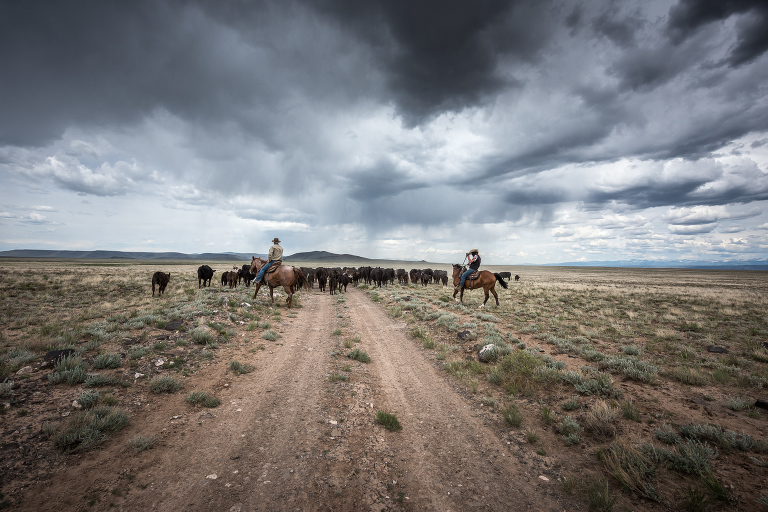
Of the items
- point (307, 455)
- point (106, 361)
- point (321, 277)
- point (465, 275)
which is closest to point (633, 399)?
point (307, 455)

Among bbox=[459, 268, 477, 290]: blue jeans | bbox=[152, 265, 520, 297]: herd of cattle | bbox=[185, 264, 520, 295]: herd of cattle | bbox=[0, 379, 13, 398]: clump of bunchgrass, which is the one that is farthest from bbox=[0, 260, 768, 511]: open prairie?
bbox=[185, 264, 520, 295]: herd of cattle

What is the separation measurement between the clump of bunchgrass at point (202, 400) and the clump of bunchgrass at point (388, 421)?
10.8ft

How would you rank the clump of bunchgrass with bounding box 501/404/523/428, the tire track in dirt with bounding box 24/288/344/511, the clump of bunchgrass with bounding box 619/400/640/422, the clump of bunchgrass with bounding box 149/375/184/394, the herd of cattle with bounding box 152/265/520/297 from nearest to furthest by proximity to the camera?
the tire track in dirt with bounding box 24/288/344/511
the clump of bunchgrass with bounding box 619/400/640/422
the clump of bunchgrass with bounding box 501/404/523/428
the clump of bunchgrass with bounding box 149/375/184/394
the herd of cattle with bounding box 152/265/520/297

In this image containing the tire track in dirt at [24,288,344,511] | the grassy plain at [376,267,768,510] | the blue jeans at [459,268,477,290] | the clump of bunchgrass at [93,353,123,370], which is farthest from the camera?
Result: the blue jeans at [459,268,477,290]

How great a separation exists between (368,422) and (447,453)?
5.18 ft

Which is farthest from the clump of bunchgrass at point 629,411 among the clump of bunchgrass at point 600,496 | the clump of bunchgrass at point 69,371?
the clump of bunchgrass at point 69,371

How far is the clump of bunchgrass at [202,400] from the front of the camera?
577cm

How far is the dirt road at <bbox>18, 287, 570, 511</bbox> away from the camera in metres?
3.60

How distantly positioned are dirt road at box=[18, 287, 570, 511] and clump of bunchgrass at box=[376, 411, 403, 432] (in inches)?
4.9

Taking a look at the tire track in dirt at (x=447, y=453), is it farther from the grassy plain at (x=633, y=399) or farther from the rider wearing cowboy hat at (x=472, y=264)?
the rider wearing cowboy hat at (x=472, y=264)

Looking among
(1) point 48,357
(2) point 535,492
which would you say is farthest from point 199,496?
(1) point 48,357

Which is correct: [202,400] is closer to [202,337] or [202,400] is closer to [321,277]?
[202,337]

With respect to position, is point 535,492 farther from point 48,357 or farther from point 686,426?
point 48,357

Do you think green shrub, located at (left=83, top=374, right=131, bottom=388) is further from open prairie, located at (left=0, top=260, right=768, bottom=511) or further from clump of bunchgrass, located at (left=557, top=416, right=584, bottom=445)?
clump of bunchgrass, located at (left=557, top=416, right=584, bottom=445)
